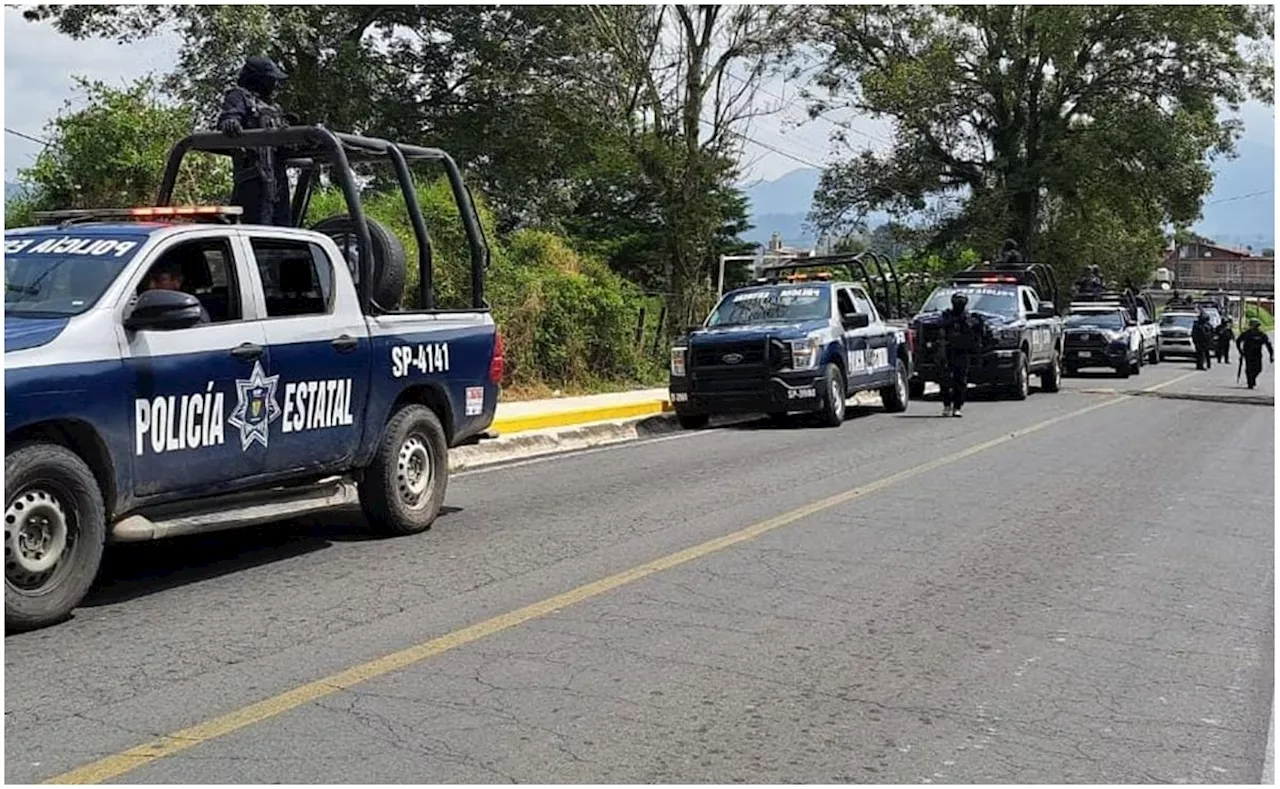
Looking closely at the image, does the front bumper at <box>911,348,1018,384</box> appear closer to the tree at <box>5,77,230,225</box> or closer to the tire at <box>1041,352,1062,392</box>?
the tire at <box>1041,352,1062,392</box>

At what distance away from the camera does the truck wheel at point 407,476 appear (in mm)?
8961

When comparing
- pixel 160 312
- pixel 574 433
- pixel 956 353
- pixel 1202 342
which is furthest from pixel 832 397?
pixel 1202 342

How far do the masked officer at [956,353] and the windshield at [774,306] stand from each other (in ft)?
7.64

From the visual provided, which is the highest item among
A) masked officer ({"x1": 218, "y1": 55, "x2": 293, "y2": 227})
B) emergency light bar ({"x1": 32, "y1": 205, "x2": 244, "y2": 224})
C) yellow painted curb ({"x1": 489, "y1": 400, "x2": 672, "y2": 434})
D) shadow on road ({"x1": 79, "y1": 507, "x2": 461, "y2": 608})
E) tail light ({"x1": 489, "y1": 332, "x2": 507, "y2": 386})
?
masked officer ({"x1": 218, "y1": 55, "x2": 293, "y2": 227})

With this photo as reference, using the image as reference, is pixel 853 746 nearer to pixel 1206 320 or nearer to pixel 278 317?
pixel 278 317

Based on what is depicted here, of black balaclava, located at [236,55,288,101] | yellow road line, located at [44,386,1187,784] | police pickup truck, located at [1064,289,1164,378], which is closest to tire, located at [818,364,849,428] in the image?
yellow road line, located at [44,386,1187,784]

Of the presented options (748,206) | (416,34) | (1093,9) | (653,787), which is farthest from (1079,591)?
(1093,9)

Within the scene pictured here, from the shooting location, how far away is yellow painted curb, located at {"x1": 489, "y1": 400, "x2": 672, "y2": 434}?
1592 cm

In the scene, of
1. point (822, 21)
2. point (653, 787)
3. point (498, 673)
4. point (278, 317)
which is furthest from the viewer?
point (822, 21)

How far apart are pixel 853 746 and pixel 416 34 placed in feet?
83.7

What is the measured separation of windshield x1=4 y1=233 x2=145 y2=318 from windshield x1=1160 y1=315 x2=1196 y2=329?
44292 millimetres

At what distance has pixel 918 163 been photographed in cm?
4959

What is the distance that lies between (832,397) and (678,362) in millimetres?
1931

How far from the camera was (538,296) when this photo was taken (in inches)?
835
